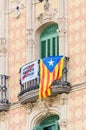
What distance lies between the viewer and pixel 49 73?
4606 centimetres

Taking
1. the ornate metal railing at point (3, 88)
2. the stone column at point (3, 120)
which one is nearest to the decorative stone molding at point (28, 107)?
the ornate metal railing at point (3, 88)

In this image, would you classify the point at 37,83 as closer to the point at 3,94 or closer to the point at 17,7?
the point at 3,94

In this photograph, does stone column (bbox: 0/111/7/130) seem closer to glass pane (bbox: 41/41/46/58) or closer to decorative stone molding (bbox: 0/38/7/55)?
decorative stone molding (bbox: 0/38/7/55)

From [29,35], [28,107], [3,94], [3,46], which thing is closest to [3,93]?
[3,94]

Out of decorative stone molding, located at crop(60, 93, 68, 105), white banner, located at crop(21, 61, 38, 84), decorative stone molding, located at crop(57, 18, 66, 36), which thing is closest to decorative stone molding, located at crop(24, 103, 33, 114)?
white banner, located at crop(21, 61, 38, 84)

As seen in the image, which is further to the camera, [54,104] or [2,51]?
[2,51]

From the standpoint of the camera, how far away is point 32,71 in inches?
1833

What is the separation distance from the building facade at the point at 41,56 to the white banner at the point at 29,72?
19cm

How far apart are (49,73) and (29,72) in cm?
102

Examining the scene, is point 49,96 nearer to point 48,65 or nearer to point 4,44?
point 48,65

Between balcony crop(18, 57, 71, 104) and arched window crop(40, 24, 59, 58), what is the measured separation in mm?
1268

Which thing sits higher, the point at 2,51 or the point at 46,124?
the point at 2,51

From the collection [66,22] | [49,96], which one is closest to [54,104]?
[49,96]

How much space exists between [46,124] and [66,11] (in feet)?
15.3
